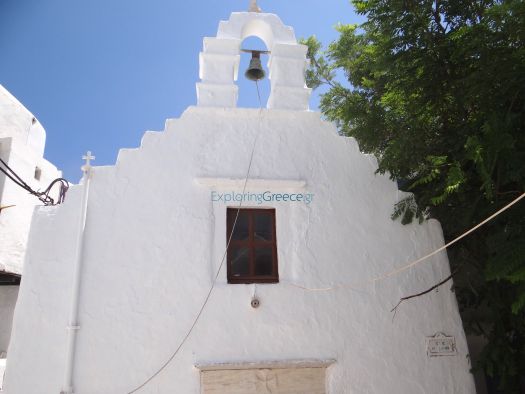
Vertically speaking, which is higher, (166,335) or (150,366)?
(166,335)

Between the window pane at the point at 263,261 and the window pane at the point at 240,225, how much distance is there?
248mm

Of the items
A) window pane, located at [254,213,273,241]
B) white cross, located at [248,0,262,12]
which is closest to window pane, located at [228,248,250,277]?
window pane, located at [254,213,273,241]

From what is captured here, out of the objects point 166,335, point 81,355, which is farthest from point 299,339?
point 81,355

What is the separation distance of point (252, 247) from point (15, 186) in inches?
240

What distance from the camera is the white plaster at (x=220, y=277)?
4.93m

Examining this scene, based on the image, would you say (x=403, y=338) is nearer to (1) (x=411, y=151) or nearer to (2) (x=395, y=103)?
(1) (x=411, y=151)

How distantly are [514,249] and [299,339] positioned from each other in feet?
8.21

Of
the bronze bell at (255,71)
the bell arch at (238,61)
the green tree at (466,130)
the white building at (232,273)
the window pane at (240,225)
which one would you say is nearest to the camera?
the green tree at (466,130)

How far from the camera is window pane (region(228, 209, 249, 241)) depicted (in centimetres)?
564

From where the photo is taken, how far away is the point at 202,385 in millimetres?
4895

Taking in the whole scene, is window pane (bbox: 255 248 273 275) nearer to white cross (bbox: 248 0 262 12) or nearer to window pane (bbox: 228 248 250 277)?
window pane (bbox: 228 248 250 277)

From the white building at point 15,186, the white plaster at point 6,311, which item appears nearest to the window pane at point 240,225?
the white building at point 15,186

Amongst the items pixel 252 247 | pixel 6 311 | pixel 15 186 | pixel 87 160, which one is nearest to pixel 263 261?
pixel 252 247

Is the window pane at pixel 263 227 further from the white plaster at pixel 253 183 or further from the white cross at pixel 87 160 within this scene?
the white cross at pixel 87 160
